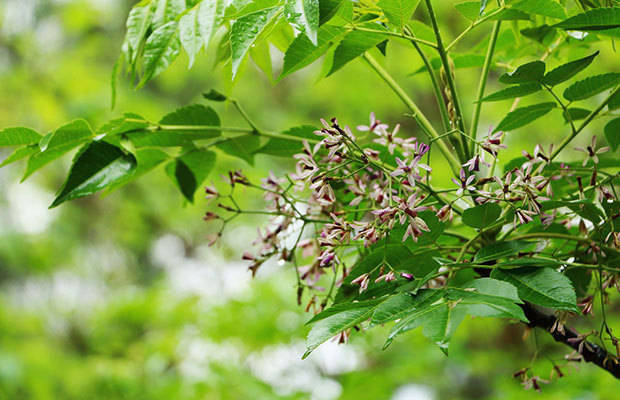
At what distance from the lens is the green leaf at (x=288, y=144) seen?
56cm

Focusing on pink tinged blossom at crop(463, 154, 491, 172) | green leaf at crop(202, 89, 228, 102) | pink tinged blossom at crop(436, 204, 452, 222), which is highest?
green leaf at crop(202, 89, 228, 102)

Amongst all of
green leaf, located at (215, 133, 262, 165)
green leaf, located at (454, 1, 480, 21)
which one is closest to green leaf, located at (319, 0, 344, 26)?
green leaf, located at (454, 1, 480, 21)

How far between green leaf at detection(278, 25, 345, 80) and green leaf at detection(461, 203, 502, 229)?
0.18 m

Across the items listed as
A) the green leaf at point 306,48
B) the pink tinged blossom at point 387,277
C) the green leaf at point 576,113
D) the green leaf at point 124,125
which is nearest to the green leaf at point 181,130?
the green leaf at point 124,125

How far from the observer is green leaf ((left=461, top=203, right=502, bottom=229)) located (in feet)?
1.43

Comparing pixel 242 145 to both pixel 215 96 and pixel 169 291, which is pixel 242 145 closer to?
pixel 215 96

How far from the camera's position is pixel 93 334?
313cm

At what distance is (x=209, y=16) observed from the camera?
1.68ft

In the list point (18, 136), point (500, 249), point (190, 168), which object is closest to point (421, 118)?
point (500, 249)

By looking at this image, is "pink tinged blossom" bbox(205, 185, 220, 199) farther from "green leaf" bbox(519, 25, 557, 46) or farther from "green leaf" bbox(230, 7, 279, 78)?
"green leaf" bbox(519, 25, 557, 46)

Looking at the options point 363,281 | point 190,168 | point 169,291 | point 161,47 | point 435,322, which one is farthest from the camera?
point 169,291

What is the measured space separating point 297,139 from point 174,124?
14 centimetres

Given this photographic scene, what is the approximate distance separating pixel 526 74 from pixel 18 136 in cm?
49

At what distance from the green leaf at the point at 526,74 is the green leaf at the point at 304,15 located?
16 cm
